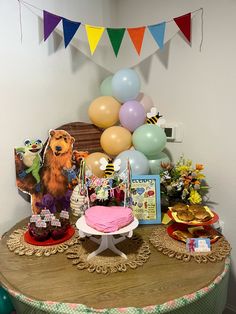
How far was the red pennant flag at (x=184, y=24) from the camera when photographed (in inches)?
63.2

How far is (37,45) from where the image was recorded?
159 cm

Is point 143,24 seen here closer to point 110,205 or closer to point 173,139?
point 173,139

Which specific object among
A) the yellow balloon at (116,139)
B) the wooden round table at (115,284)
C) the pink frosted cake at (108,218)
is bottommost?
the wooden round table at (115,284)

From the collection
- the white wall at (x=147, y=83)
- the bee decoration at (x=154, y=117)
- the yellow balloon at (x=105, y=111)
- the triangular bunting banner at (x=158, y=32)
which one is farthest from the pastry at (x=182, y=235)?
the triangular bunting banner at (x=158, y=32)

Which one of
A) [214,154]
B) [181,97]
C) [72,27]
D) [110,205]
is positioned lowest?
[110,205]

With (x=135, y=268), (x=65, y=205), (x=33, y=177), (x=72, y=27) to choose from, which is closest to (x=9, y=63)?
(x=72, y=27)

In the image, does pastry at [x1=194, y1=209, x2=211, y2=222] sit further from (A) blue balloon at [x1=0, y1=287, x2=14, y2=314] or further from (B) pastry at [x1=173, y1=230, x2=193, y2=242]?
(A) blue balloon at [x1=0, y1=287, x2=14, y2=314]

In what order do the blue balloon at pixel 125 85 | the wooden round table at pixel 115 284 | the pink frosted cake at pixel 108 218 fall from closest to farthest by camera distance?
the wooden round table at pixel 115 284 < the pink frosted cake at pixel 108 218 < the blue balloon at pixel 125 85

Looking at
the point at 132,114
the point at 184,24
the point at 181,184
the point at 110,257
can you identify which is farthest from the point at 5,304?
the point at 184,24

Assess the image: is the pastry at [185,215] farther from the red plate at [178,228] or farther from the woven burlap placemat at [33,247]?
the woven burlap placemat at [33,247]

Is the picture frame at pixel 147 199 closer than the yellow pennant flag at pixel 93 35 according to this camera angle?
Yes

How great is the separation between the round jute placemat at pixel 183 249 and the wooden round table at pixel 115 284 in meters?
0.03

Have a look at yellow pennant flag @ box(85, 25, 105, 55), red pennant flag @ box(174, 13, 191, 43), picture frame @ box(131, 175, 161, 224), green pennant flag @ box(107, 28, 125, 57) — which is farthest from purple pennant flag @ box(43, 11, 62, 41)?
picture frame @ box(131, 175, 161, 224)

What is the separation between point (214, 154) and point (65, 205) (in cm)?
91
